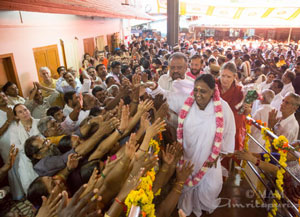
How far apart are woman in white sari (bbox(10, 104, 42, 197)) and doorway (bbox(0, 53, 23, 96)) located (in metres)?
2.30

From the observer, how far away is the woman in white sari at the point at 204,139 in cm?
263

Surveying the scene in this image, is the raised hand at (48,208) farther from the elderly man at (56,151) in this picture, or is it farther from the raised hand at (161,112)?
the raised hand at (161,112)

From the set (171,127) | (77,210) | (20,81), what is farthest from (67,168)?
(20,81)

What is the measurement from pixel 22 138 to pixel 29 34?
12.1ft

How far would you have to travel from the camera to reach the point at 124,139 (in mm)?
2799

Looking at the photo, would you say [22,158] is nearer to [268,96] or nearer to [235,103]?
[235,103]

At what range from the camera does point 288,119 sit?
3.43 m

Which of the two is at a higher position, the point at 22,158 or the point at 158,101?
the point at 158,101

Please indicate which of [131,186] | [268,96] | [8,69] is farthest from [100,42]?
[131,186]

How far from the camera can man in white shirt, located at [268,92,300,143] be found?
3.32m

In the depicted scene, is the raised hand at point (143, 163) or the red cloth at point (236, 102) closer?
the raised hand at point (143, 163)

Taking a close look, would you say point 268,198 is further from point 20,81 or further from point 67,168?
point 20,81

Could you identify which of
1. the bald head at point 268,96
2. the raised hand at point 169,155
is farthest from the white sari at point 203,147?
the bald head at point 268,96

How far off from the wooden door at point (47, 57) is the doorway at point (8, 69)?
2.97 feet
